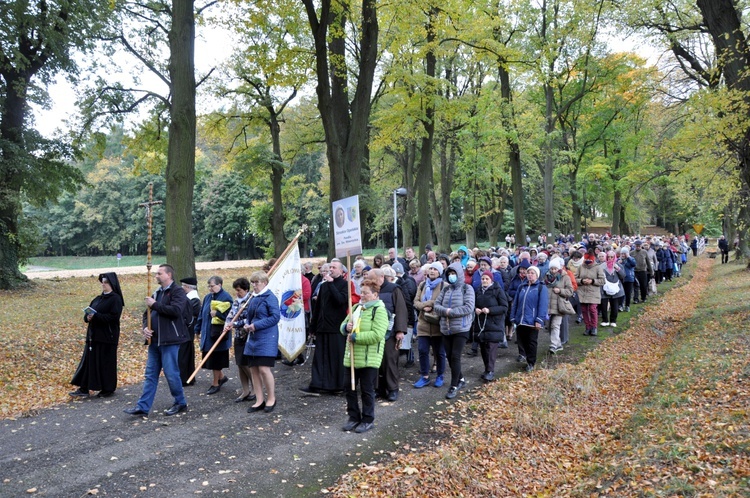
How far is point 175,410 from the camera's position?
7.09 m

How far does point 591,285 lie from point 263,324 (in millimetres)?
8373

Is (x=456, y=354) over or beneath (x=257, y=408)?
over

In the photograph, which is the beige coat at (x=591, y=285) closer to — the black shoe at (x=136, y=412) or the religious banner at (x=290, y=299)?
the religious banner at (x=290, y=299)

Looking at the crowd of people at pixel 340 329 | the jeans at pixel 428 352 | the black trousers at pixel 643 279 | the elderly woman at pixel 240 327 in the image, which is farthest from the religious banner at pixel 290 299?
the black trousers at pixel 643 279

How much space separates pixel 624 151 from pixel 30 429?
1404 inches

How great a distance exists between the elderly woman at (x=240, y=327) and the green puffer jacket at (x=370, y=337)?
1902mm

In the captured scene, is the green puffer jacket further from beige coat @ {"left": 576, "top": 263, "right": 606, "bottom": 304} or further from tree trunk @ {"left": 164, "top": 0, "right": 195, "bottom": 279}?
beige coat @ {"left": 576, "top": 263, "right": 606, "bottom": 304}

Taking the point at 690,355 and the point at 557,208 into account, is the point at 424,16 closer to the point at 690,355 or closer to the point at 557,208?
the point at 690,355

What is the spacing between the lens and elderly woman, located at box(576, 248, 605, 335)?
12.2 m

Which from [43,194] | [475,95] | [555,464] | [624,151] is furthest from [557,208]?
[555,464]

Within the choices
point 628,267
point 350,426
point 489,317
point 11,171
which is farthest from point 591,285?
point 11,171

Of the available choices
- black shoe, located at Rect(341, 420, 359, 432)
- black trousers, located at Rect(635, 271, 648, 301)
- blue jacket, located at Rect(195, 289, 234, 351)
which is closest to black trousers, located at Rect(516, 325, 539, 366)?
black shoe, located at Rect(341, 420, 359, 432)

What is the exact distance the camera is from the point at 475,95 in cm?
3009

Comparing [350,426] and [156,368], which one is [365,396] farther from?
[156,368]
